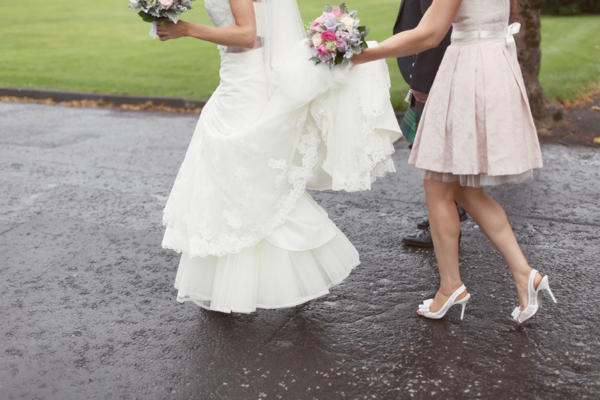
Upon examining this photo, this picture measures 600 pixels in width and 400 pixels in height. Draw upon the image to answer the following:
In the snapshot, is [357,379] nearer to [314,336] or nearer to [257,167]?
[314,336]

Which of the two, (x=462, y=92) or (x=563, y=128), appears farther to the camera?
(x=563, y=128)

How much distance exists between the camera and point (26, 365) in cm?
310

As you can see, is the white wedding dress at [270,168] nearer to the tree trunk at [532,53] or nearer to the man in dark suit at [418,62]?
the man in dark suit at [418,62]

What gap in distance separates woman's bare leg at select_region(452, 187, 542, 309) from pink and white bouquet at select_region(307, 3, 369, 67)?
95 cm

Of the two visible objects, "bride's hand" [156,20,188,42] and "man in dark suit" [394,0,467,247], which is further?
"man in dark suit" [394,0,467,247]

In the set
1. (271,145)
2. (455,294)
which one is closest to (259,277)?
(271,145)

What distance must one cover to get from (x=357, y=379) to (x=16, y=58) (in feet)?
48.9

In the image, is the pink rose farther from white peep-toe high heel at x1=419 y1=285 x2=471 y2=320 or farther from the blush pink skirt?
white peep-toe high heel at x1=419 y1=285 x2=471 y2=320

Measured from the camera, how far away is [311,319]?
346 centimetres

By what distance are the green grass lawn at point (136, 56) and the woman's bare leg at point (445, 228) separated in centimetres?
584

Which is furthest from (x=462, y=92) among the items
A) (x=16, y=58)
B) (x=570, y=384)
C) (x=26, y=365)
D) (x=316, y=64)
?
(x=16, y=58)

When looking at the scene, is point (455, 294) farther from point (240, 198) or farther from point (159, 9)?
point (159, 9)

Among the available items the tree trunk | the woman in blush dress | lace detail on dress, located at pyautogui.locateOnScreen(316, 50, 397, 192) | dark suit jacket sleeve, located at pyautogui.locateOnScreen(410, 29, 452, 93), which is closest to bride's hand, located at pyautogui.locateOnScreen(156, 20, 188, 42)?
lace detail on dress, located at pyautogui.locateOnScreen(316, 50, 397, 192)

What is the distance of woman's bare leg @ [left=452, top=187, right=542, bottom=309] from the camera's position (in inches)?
126
